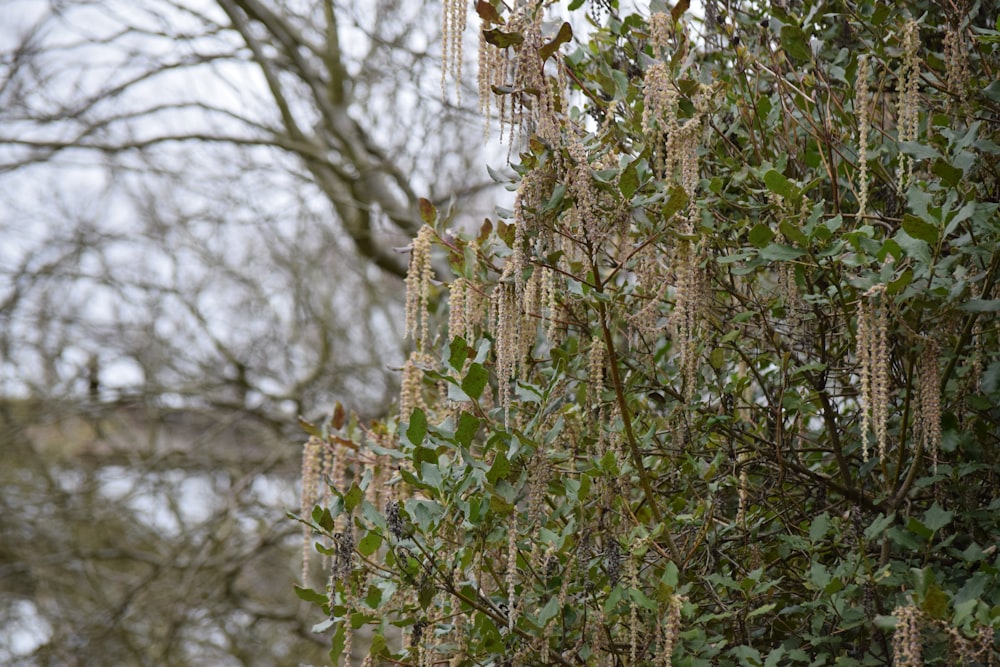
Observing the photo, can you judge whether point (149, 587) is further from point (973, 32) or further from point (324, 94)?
point (973, 32)

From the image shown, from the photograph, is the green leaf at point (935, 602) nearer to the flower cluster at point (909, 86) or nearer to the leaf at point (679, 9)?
the flower cluster at point (909, 86)

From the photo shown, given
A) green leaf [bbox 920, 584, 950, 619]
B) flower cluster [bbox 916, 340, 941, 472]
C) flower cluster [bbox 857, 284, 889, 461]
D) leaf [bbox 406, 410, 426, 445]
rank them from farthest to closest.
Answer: leaf [bbox 406, 410, 426, 445] → flower cluster [bbox 916, 340, 941, 472] → flower cluster [bbox 857, 284, 889, 461] → green leaf [bbox 920, 584, 950, 619]

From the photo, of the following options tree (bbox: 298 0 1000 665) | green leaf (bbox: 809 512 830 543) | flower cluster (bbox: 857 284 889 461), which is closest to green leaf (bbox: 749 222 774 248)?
tree (bbox: 298 0 1000 665)

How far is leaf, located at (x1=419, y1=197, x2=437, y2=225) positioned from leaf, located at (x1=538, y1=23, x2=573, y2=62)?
0.55 m

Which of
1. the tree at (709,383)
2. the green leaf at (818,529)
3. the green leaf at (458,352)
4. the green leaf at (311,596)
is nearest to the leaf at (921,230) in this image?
the tree at (709,383)

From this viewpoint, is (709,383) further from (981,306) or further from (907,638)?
(907,638)

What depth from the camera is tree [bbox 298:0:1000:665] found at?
6.83 feet

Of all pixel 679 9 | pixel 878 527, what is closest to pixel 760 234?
pixel 679 9

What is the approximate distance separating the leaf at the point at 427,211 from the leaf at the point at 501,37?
53 cm

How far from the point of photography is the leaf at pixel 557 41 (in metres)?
2.01

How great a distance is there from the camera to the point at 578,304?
2.57m

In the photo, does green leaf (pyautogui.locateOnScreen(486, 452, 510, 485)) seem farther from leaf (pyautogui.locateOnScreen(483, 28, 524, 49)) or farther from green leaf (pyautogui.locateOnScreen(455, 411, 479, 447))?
leaf (pyautogui.locateOnScreen(483, 28, 524, 49))

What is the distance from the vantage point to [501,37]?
6.63ft

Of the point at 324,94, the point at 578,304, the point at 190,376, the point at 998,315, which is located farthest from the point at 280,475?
the point at 998,315
